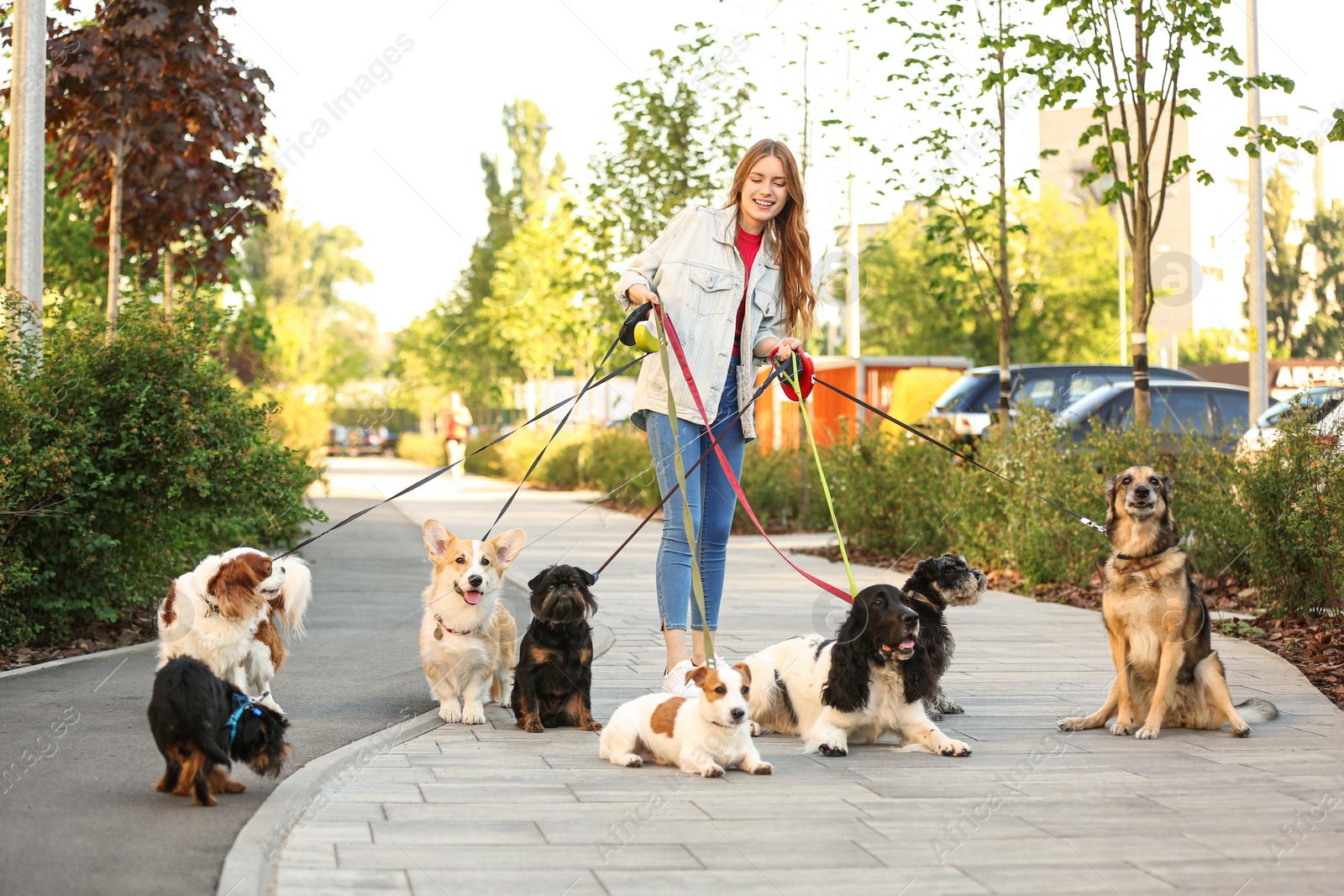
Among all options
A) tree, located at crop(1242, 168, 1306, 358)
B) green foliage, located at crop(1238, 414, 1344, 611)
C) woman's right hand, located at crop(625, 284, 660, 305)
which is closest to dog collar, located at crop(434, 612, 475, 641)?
woman's right hand, located at crop(625, 284, 660, 305)

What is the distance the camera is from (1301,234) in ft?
217

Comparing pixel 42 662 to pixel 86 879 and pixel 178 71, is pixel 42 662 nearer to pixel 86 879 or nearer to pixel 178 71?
pixel 86 879

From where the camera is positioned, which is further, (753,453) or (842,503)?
(753,453)

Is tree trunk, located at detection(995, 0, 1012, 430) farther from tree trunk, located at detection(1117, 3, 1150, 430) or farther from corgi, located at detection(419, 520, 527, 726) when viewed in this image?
corgi, located at detection(419, 520, 527, 726)

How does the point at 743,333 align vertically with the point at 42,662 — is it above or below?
above

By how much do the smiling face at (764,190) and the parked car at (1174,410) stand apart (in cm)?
603

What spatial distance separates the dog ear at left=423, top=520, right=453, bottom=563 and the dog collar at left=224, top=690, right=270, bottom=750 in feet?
4.54

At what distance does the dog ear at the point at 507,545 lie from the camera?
5.88 m

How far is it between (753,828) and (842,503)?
11441 millimetres

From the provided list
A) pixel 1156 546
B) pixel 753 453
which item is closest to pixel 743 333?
pixel 1156 546

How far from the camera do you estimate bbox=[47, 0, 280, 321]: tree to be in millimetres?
11062

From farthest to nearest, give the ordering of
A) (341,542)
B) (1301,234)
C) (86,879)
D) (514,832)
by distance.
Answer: (1301,234) → (341,542) → (514,832) → (86,879)

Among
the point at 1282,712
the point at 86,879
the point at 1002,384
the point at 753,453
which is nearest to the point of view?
the point at 86,879

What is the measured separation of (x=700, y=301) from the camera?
604 cm
